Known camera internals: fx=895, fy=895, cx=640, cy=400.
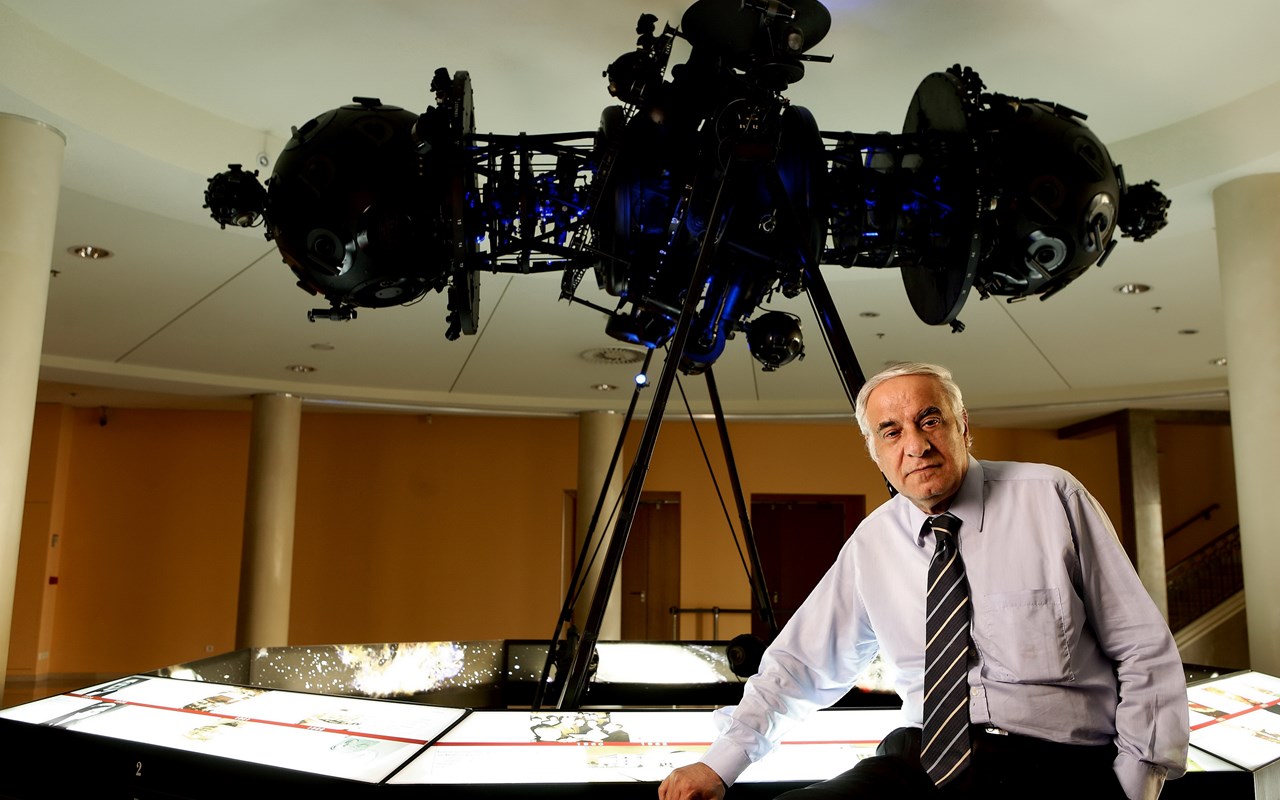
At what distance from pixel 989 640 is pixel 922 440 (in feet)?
1.12

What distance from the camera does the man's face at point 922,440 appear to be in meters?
1.52

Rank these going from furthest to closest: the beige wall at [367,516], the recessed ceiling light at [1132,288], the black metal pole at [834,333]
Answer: the beige wall at [367,516] → the recessed ceiling light at [1132,288] → the black metal pole at [834,333]

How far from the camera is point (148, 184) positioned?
392 centimetres

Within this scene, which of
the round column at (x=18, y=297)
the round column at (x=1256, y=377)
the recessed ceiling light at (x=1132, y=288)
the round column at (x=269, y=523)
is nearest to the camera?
the round column at (x=18, y=297)

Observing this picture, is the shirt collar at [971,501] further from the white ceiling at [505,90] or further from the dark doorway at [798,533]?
the dark doorway at [798,533]

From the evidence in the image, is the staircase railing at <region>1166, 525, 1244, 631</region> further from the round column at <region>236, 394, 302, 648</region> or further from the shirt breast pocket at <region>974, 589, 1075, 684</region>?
the shirt breast pocket at <region>974, 589, 1075, 684</region>

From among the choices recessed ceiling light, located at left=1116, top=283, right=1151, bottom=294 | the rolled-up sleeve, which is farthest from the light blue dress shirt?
recessed ceiling light, located at left=1116, top=283, right=1151, bottom=294

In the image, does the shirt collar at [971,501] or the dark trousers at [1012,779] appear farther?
the shirt collar at [971,501]

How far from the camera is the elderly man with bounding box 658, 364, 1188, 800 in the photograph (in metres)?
1.37

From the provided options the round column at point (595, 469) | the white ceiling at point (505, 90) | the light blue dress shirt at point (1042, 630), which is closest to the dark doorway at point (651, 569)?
the round column at point (595, 469)

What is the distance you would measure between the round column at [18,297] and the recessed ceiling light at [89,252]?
5.54ft

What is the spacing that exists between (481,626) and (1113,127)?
8.10 m

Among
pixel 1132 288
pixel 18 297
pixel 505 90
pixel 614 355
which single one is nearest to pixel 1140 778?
pixel 505 90

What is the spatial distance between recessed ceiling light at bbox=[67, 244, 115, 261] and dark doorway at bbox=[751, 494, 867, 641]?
7.11 metres
